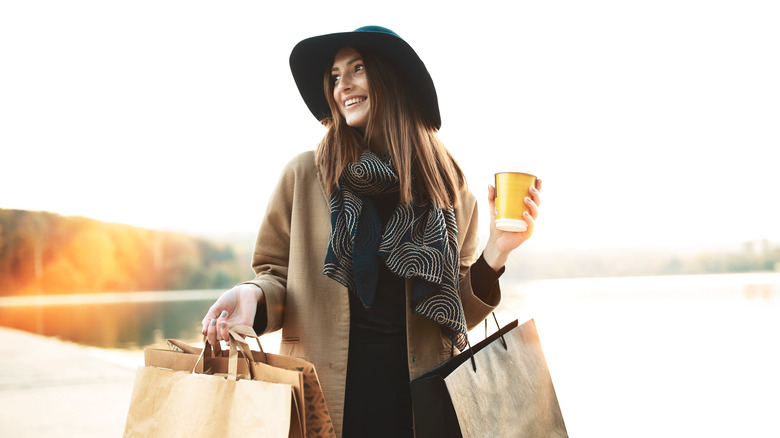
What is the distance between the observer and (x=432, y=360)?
1214 mm

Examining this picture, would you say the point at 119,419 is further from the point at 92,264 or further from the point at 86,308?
the point at 92,264

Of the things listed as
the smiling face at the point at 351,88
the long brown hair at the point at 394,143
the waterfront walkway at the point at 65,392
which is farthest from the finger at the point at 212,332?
the waterfront walkway at the point at 65,392

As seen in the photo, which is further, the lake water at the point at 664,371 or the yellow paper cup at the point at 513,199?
the lake water at the point at 664,371

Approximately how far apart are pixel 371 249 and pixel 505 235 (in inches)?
10.6

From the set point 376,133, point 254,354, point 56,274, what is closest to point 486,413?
point 254,354

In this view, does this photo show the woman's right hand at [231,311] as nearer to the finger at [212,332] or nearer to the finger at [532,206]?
the finger at [212,332]

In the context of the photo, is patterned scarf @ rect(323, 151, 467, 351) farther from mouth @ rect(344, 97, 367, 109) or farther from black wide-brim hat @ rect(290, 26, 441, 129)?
black wide-brim hat @ rect(290, 26, 441, 129)

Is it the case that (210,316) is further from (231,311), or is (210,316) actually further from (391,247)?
(391,247)

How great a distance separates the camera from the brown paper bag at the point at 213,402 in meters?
0.89

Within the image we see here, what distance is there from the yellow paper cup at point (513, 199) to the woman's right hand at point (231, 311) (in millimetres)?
480

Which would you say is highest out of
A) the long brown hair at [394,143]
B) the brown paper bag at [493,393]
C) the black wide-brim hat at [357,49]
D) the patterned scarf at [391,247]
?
the black wide-brim hat at [357,49]

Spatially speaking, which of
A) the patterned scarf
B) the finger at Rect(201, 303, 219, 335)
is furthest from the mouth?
the finger at Rect(201, 303, 219, 335)

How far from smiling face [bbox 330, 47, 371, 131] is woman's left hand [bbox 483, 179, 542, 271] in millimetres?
322

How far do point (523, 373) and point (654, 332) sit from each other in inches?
460
